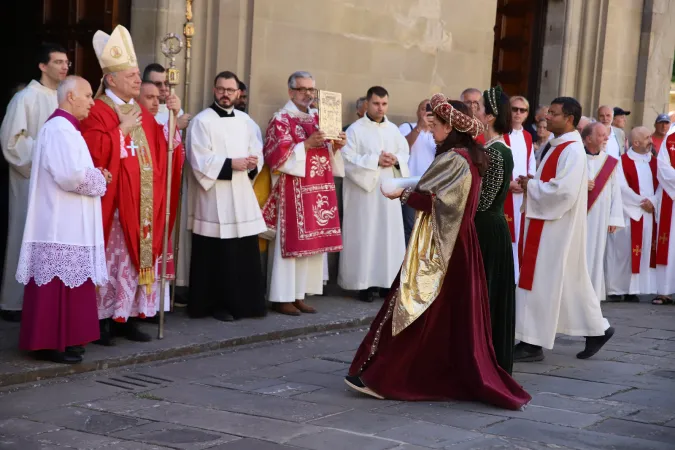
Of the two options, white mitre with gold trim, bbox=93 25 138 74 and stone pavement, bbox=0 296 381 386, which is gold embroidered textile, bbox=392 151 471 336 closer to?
stone pavement, bbox=0 296 381 386

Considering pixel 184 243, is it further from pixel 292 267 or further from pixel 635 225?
pixel 635 225

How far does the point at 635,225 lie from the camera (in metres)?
12.1

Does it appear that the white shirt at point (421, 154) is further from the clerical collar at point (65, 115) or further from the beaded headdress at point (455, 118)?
the clerical collar at point (65, 115)

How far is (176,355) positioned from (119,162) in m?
1.33

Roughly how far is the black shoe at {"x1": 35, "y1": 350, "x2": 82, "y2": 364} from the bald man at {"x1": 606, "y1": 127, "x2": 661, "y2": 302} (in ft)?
22.2

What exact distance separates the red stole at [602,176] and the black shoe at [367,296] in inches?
85.9

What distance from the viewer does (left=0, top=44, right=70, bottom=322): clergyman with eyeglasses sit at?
792cm

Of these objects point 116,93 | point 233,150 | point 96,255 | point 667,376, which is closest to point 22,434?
point 96,255

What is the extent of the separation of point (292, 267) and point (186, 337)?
1.55 m

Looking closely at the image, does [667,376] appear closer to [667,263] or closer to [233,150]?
[233,150]

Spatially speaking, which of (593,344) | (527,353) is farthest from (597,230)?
(527,353)

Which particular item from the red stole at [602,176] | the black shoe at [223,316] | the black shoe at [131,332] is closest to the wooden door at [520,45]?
the red stole at [602,176]

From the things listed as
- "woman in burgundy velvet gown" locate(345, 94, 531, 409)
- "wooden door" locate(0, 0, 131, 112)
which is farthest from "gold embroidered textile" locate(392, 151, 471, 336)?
"wooden door" locate(0, 0, 131, 112)

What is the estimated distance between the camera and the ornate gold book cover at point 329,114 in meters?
8.99
